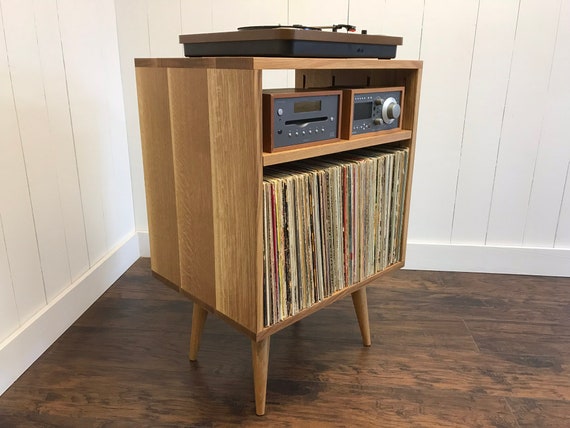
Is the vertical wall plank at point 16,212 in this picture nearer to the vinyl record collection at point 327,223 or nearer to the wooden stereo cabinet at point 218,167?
the wooden stereo cabinet at point 218,167

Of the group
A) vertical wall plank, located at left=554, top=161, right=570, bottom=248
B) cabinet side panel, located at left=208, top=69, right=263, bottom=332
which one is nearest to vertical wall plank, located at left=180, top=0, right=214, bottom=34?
cabinet side panel, located at left=208, top=69, right=263, bottom=332

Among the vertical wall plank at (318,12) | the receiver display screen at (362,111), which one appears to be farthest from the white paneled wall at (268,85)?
the receiver display screen at (362,111)

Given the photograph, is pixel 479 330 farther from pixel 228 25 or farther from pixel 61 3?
pixel 61 3

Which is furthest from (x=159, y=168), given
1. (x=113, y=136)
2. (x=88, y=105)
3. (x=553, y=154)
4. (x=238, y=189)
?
(x=553, y=154)

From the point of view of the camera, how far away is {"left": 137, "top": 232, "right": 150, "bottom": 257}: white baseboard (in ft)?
6.25

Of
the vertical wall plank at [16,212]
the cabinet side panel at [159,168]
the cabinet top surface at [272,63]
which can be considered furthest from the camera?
the vertical wall plank at [16,212]

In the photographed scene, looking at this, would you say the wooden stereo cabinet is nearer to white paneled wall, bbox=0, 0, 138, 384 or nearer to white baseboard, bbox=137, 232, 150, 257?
white paneled wall, bbox=0, 0, 138, 384

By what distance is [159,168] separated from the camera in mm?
1053

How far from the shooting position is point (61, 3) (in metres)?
1.34

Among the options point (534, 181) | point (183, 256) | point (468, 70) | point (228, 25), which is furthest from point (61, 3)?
point (534, 181)

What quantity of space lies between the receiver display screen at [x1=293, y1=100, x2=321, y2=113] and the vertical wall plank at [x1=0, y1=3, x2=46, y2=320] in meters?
0.73

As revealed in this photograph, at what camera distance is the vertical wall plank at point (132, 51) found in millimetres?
1656

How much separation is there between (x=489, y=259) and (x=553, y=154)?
45 centimetres

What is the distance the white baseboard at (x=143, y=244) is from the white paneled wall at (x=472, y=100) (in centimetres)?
23
